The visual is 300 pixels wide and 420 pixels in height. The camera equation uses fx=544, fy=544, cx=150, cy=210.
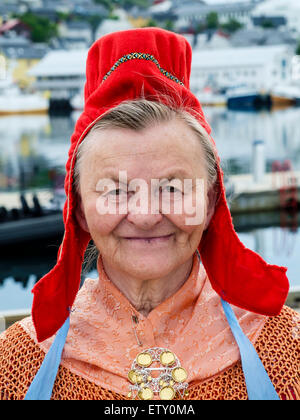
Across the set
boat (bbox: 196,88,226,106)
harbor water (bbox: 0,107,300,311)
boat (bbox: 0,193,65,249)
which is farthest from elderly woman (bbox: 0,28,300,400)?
boat (bbox: 196,88,226,106)

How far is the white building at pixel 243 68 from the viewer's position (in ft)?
146

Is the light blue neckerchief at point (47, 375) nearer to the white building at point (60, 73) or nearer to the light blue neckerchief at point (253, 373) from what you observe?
the light blue neckerchief at point (253, 373)

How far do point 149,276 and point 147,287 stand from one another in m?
0.11

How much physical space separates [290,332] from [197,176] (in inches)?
17.2

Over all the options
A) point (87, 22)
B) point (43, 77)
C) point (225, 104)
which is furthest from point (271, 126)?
point (87, 22)

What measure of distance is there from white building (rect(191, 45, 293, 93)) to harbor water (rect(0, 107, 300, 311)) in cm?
412

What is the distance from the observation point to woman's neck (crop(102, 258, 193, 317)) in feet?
3.99

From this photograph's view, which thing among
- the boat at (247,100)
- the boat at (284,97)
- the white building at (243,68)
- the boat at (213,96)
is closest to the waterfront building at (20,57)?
the white building at (243,68)

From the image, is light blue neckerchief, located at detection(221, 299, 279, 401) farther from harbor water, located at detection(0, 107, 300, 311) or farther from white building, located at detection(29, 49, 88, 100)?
white building, located at detection(29, 49, 88, 100)

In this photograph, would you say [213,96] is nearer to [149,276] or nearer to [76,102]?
[76,102]

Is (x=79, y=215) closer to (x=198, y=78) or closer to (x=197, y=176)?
(x=197, y=176)

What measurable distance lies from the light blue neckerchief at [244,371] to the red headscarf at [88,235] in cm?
5

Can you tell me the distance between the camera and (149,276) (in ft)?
3.67

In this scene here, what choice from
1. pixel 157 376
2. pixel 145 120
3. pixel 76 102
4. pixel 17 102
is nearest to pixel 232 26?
pixel 76 102
